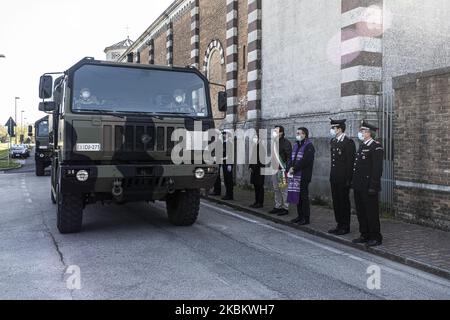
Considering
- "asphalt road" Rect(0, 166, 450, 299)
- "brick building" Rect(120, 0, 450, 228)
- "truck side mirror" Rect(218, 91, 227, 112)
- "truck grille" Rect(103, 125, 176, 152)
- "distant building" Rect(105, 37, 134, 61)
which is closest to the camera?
"asphalt road" Rect(0, 166, 450, 299)

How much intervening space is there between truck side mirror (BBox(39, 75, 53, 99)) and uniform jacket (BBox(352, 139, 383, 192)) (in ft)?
17.2

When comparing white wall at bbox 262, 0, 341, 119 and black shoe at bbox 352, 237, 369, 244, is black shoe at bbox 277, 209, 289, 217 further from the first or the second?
white wall at bbox 262, 0, 341, 119

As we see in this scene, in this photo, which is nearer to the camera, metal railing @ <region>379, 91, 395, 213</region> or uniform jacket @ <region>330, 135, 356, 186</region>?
uniform jacket @ <region>330, 135, 356, 186</region>

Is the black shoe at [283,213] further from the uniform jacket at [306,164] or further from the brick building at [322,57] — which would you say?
the brick building at [322,57]

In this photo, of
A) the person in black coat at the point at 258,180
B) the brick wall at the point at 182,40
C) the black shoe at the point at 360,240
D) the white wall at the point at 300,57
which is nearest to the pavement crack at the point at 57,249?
the black shoe at the point at 360,240

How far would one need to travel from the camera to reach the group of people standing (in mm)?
6719

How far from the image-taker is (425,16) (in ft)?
36.2

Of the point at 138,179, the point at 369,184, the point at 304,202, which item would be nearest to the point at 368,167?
the point at 369,184

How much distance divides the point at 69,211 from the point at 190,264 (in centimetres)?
271

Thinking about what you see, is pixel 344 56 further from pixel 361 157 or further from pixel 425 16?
pixel 361 157

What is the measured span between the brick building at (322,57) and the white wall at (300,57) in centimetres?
3

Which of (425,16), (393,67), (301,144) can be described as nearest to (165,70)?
(301,144)

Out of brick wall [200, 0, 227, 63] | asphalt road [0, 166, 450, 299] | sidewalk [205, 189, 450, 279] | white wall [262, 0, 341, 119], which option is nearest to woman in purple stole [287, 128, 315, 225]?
sidewalk [205, 189, 450, 279]

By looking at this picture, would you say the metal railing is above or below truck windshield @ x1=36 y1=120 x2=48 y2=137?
below
